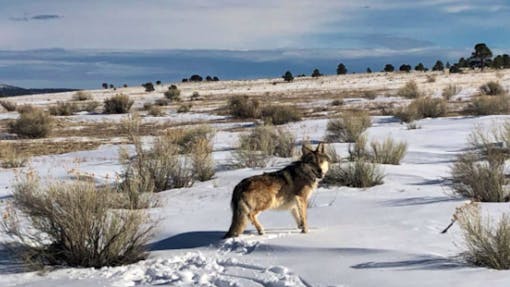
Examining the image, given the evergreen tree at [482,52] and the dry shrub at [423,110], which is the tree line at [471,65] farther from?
the dry shrub at [423,110]

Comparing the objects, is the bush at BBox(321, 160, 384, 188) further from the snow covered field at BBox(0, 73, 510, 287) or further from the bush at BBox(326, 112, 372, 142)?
the bush at BBox(326, 112, 372, 142)

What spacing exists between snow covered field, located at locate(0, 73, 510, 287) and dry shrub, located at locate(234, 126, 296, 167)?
9.27ft

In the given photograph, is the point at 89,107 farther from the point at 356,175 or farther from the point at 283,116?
the point at 356,175

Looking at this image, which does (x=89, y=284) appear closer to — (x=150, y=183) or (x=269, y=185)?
(x=269, y=185)

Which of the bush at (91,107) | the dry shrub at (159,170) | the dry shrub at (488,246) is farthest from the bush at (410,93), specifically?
the dry shrub at (488,246)

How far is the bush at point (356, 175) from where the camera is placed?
12.3 metres

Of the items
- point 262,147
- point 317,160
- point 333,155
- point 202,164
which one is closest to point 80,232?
point 317,160

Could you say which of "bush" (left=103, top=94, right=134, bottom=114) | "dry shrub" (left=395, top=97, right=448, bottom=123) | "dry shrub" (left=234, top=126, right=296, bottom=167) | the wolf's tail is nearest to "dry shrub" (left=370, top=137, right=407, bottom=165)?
"dry shrub" (left=234, top=126, right=296, bottom=167)

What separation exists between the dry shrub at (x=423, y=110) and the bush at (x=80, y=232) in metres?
18.4

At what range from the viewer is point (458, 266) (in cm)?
637

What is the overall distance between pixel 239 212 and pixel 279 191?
0.57 m

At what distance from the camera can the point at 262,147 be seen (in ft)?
54.4

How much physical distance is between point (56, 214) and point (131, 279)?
1305mm

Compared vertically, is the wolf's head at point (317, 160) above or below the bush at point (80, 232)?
above
